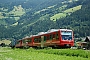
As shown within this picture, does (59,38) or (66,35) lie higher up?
(66,35)

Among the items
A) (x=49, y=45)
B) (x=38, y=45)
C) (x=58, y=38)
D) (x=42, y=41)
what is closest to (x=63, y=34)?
(x=58, y=38)

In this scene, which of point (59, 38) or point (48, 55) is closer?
point (48, 55)

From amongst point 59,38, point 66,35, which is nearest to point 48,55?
point 59,38

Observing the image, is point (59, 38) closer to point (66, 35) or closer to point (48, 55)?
point (66, 35)

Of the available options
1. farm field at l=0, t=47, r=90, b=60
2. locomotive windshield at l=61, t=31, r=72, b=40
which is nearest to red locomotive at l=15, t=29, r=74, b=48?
locomotive windshield at l=61, t=31, r=72, b=40

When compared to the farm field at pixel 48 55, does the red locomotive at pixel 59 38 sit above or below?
above

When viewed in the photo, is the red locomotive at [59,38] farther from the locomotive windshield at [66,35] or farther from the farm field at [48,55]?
the farm field at [48,55]

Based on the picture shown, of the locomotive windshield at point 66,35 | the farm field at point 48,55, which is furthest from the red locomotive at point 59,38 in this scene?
the farm field at point 48,55

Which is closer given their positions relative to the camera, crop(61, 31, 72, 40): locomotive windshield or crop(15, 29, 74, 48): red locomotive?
crop(15, 29, 74, 48): red locomotive

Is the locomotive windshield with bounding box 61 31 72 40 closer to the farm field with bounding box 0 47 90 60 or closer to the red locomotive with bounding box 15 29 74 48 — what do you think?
the red locomotive with bounding box 15 29 74 48

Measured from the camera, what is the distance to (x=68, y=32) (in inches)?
1932

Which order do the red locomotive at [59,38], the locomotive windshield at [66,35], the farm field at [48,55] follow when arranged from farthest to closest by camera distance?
the locomotive windshield at [66,35]
the red locomotive at [59,38]
the farm field at [48,55]

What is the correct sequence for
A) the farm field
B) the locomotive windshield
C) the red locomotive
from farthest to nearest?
1. the locomotive windshield
2. the red locomotive
3. the farm field

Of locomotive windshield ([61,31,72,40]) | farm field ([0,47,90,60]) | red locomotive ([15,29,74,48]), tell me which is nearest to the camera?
farm field ([0,47,90,60])
